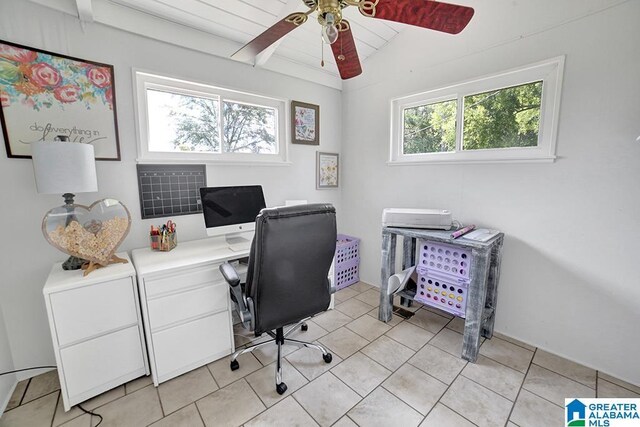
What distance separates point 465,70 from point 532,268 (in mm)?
1626

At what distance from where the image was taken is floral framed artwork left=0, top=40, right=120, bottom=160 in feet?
4.92

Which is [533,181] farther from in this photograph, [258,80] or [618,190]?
[258,80]

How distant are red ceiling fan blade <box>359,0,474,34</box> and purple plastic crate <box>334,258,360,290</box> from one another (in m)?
2.20

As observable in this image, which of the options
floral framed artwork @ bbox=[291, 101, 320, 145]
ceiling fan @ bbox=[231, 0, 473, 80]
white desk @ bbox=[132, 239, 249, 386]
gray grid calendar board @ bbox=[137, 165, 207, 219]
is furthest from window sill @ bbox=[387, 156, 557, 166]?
gray grid calendar board @ bbox=[137, 165, 207, 219]

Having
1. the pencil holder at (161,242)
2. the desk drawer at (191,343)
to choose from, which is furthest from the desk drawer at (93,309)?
the pencil holder at (161,242)

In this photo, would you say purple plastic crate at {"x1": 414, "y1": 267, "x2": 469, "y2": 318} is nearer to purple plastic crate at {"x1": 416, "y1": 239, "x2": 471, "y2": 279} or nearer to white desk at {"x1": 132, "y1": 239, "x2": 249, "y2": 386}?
purple plastic crate at {"x1": 416, "y1": 239, "x2": 471, "y2": 279}

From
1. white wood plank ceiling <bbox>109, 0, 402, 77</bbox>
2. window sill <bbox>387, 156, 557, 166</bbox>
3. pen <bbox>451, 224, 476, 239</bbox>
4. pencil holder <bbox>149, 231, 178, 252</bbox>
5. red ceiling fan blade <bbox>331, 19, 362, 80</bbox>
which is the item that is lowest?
pencil holder <bbox>149, 231, 178, 252</bbox>

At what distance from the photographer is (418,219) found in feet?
6.95

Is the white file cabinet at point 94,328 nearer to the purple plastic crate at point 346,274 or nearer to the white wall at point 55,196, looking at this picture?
the white wall at point 55,196

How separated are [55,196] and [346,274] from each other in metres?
2.50

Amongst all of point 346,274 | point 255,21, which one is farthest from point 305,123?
point 346,274

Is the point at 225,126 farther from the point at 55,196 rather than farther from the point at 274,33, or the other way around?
the point at 55,196

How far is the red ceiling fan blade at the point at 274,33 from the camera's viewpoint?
1262 mm

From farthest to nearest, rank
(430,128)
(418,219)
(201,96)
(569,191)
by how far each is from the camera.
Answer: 1. (430,128)
2. (201,96)
3. (418,219)
4. (569,191)
